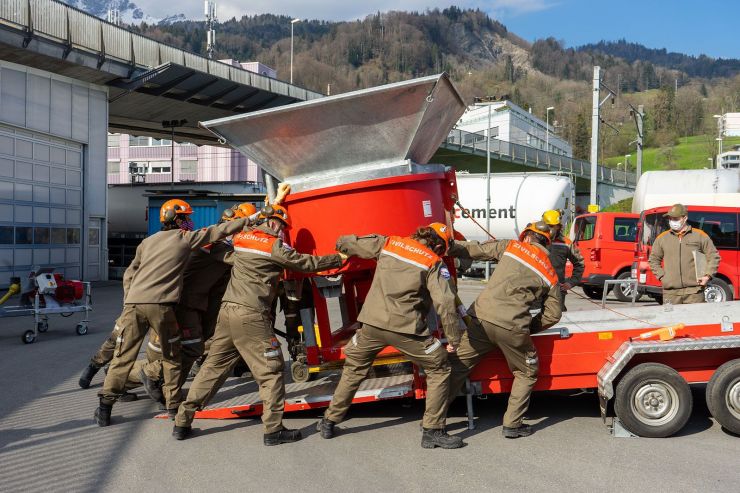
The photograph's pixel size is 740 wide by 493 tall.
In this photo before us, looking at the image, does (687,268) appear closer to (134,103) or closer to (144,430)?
(144,430)

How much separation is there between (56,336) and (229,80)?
14.1 m

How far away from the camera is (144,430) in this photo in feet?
19.9

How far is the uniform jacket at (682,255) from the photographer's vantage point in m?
7.99

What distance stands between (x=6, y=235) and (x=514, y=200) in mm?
15867

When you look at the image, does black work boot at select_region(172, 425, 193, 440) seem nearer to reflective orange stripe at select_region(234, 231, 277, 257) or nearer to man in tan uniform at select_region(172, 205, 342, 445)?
man in tan uniform at select_region(172, 205, 342, 445)

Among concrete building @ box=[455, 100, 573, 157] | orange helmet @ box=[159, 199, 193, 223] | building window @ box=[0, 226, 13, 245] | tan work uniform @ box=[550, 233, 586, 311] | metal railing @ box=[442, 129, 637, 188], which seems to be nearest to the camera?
orange helmet @ box=[159, 199, 193, 223]

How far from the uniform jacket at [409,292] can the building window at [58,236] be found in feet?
54.6

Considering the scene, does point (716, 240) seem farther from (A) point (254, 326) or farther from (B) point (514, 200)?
(A) point (254, 326)

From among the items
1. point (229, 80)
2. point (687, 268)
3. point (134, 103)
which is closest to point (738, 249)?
point (687, 268)

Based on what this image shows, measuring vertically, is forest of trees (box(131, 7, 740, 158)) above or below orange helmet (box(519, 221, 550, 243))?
above

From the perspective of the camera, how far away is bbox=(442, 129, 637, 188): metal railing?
36.9m

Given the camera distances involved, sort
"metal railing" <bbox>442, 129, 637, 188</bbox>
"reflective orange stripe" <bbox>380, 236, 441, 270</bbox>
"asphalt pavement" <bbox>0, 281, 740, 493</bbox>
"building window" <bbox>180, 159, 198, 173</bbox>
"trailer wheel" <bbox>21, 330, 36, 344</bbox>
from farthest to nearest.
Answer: "building window" <bbox>180, 159, 198, 173</bbox>
"metal railing" <bbox>442, 129, 637, 188</bbox>
"trailer wheel" <bbox>21, 330, 36, 344</bbox>
"reflective orange stripe" <bbox>380, 236, 441, 270</bbox>
"asphalt pavement" <bbox>0, 281, 740, 493</bbox>

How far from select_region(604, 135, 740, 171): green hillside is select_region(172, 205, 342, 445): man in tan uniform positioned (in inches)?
3458

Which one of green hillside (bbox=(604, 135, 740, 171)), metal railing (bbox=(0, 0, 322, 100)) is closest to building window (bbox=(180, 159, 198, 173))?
metal railing (bbox=(0, 0, 322, 100))
